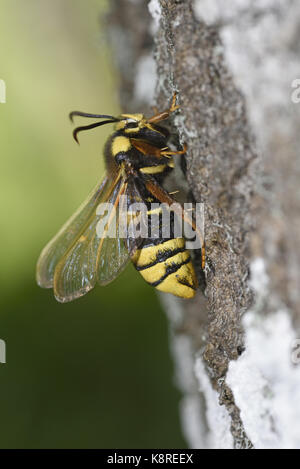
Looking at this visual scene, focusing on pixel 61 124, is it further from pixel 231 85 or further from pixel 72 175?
pixel 231 85

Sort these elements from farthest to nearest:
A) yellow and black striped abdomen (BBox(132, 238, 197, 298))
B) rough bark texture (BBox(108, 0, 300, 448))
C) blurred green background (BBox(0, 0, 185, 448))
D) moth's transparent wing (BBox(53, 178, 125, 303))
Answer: blurred green background (BBox(0, 0, 185, 448)) < moth's transparent wing (BBox(53, 178, 125, 303)) < yellow and black striped abdomen (BBox(132, 238, 197, 298)) < rough bark texture (BBox(108, 0, 300, 448))

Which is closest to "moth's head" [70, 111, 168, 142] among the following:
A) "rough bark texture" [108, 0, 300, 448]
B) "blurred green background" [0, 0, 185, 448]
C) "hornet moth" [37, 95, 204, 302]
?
"hornet moth" [37, 95, 204, 302]

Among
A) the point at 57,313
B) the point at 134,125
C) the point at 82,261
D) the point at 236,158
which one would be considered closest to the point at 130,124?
the point at 134,125

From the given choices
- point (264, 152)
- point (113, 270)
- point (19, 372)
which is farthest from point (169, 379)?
point (264, 152)

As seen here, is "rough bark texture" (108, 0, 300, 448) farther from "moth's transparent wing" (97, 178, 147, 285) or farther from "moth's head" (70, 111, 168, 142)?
"moth's transparent wing" (97, 178, 147, 285)

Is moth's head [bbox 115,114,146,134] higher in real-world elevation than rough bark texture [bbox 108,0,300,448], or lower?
higher
